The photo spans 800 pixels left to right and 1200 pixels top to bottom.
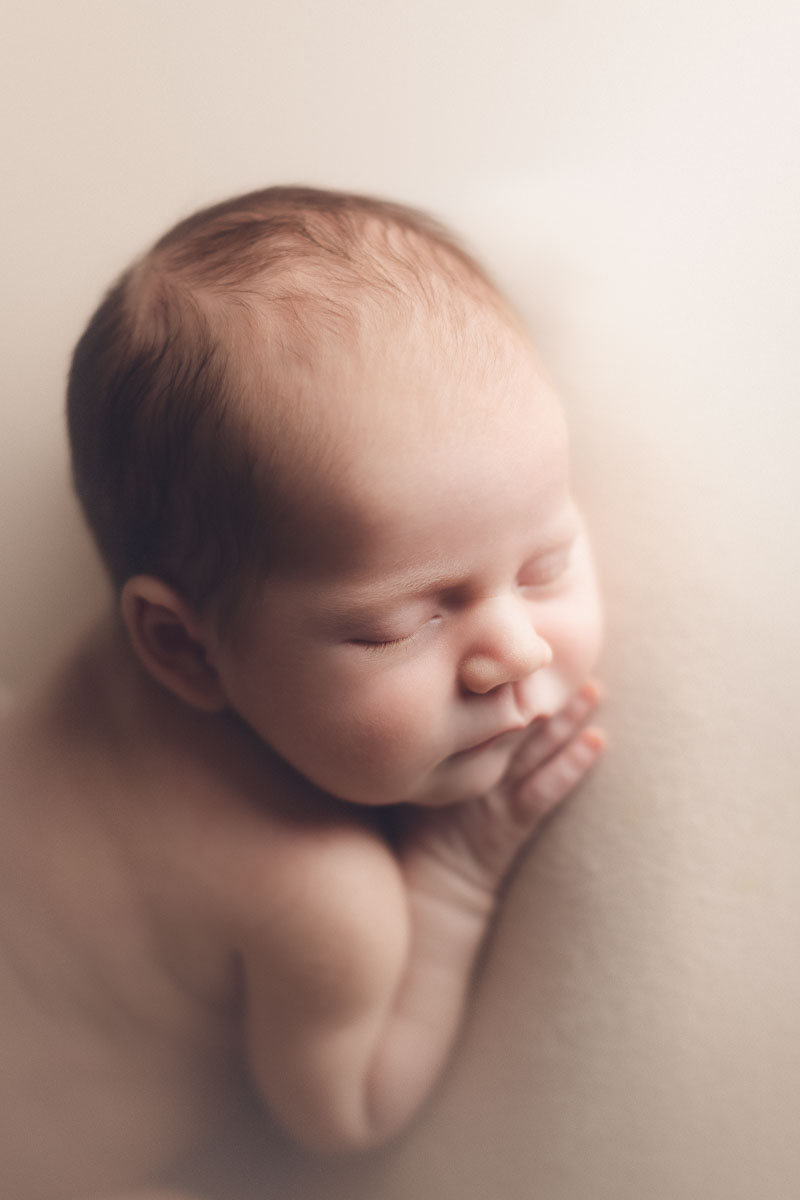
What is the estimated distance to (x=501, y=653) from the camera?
21.8 inches

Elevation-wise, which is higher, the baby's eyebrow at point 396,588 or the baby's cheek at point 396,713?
the baby's eyebrow at point 396,588

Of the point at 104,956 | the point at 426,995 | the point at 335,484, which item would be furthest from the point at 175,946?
the point at 335,484

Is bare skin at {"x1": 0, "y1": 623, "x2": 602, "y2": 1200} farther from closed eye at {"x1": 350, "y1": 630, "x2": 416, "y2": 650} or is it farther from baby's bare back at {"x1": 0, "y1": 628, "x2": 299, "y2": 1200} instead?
closed eye at {"x1": 350, "y1": 630, "x2": 416, "y2": 650}

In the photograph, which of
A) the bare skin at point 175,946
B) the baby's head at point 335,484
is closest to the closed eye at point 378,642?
the baby's head at point 335,484

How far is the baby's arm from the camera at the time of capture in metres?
0.61

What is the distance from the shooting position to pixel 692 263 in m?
0.68

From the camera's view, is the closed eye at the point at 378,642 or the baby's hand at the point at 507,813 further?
the baby's hand at the point at 507,813

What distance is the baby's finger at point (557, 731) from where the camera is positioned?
653mm

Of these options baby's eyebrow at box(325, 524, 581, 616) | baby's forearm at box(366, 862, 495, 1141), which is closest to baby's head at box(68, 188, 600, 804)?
baby's eyebrow at box(325, 524, 581, 616)

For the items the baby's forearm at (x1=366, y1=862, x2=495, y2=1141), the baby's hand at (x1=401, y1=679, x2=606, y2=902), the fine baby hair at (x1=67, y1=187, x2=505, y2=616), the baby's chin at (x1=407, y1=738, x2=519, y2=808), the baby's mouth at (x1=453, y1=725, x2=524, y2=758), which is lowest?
the baby's forearm at (x1=366, y1=862, x2=495, y2=1141)

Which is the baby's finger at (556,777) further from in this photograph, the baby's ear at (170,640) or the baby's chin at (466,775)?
the baby's ear at (170,640)

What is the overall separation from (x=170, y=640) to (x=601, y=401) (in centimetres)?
30

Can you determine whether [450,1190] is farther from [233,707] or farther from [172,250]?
[172,250]

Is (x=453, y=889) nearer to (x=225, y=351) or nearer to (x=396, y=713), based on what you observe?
(x=396, y=713)
